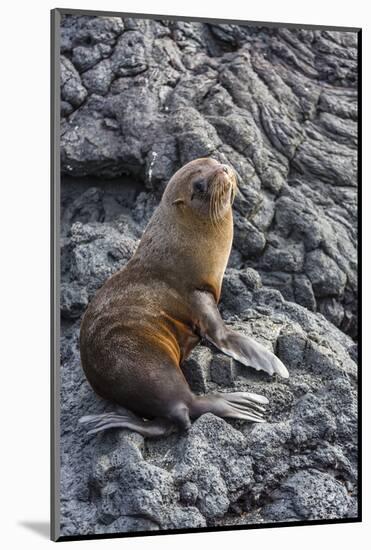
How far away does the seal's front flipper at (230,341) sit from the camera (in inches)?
323

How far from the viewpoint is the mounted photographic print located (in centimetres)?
788

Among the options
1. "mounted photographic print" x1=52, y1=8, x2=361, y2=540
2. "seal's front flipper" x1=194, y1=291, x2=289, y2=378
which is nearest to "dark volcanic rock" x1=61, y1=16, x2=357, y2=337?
"mounted photographic print" x1=52, y1=8, x2=361, y2=540

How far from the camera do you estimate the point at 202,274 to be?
8.26 meters

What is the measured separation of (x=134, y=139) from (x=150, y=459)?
242 cm

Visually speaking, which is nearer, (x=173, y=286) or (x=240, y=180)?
(x=173, y=286)

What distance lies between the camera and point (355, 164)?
926cm

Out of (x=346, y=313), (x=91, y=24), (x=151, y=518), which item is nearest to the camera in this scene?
(x=151, y=518)

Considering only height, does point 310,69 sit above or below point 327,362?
above

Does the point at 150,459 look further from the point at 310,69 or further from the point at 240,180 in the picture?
the point at 310,69

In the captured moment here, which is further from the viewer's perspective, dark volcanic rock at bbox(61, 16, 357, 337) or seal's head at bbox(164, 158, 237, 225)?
dark volcanic rock at bbox(61, 16, 357, 337)

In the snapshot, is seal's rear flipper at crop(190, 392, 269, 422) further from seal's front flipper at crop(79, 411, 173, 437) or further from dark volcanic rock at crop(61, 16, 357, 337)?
dark volcanic rock at crop(61, 16, 357, 337)

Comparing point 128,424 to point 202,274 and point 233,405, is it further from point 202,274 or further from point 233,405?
point 202,274

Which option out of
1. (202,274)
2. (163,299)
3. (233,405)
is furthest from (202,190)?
(233,405)

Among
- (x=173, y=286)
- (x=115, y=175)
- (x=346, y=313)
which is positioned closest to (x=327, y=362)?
(x=346, y=313)
